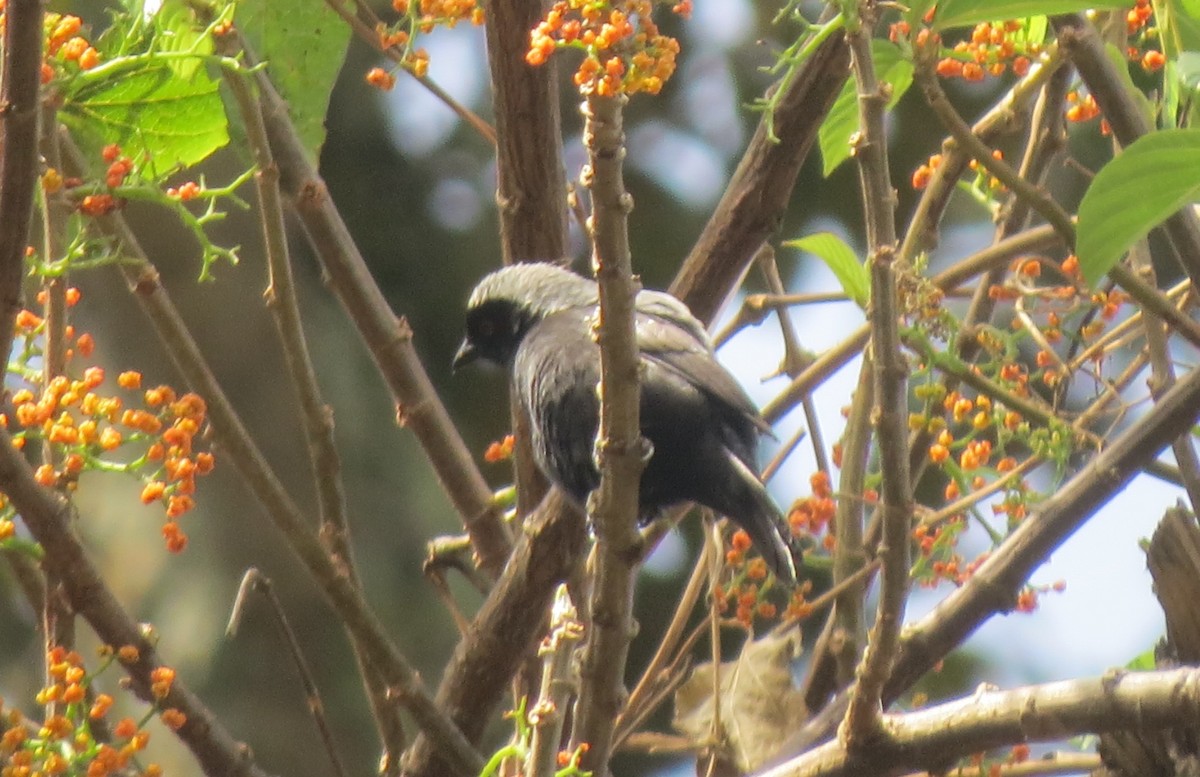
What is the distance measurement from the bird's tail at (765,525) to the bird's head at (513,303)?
2.63 feet

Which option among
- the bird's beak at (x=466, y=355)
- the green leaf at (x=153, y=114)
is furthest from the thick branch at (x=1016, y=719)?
the bird's beak at (x=466, y=355)

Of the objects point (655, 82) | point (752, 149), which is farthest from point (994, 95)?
point (655, 82)

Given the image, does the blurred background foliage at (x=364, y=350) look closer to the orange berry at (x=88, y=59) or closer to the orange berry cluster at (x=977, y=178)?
the orange berry cluster at (x=977, y=178)

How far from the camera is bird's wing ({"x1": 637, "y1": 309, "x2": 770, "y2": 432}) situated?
3176mm

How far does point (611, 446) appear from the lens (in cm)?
213

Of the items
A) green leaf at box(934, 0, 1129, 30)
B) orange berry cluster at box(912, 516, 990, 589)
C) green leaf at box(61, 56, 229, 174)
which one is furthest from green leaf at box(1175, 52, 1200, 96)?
green leaf at box(61, 56, 229, 174)

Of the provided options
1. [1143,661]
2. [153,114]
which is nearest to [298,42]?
[153,114]

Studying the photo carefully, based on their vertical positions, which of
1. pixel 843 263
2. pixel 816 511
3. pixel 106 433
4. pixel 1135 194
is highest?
pixel 843 263

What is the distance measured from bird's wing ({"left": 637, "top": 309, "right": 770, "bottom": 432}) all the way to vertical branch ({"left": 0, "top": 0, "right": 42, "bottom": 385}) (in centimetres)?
159

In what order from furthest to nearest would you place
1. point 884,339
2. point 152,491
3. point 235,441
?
1. point 235,441
2. point 152,491
3. point 884,339

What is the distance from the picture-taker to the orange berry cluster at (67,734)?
189 centimetres

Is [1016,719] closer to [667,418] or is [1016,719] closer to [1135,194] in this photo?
[1135,194]

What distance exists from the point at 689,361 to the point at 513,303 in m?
0.73

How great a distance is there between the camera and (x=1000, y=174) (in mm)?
2324
